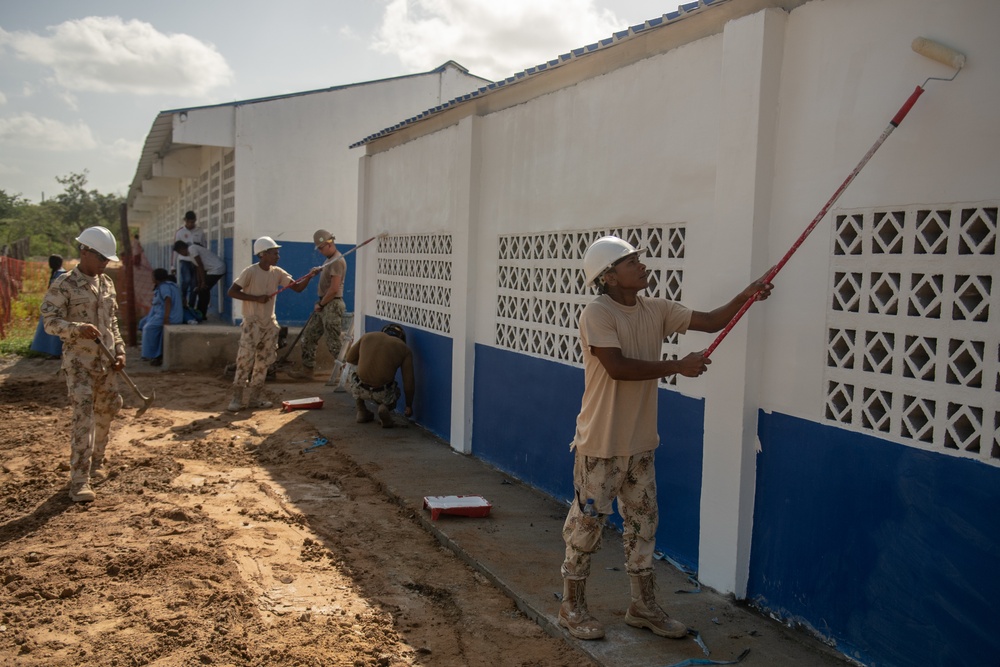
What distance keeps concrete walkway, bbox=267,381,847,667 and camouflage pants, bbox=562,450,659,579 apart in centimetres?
37

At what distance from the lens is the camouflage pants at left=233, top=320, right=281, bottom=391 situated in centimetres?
959

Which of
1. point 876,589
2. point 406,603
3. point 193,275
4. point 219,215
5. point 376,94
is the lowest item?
point 406,603

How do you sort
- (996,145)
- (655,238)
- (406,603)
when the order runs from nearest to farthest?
(996,145)
(406,603)
(655,238)

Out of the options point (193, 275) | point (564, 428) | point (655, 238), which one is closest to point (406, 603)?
point (564, 428)

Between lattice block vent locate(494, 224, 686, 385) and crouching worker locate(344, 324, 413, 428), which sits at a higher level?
lattice block vent locate(494, 224, 686, 385)

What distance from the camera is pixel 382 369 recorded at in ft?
28.2

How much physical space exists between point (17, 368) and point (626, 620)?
39.6ft

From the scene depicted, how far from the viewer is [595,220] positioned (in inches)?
227

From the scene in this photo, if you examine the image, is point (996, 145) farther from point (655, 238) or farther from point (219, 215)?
point (219, 215)

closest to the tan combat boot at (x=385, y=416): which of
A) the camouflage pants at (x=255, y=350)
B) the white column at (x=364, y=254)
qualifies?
the camouflage pants at (x=255, y=350)

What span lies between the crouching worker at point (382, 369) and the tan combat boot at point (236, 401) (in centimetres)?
168

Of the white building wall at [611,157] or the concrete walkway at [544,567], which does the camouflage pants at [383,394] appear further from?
the white building wall at [611,157]

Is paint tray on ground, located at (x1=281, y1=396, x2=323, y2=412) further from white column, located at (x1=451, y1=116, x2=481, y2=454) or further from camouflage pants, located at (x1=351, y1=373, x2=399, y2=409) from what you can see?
white column, located at (x1=451, y1=116, x2=481, y2=454)

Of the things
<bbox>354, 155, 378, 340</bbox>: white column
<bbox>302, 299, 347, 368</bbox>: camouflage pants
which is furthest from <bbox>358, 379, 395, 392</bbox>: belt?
<bbox>302, 299, 347, 368</bbox>: camouflage pants
